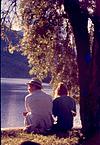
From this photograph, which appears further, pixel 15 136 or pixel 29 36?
pixel 29 36

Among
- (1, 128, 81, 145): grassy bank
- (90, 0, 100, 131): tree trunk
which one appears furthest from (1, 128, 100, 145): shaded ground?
(90, 0, 100, 131): tree trunk

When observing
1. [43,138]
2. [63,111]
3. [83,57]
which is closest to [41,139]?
[43,138]

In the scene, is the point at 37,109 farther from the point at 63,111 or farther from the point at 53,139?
the point at 53,139

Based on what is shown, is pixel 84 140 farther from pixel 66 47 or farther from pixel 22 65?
pixel 22 65

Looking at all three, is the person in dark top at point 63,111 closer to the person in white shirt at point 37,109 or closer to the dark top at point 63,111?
the dark top at point 63,111

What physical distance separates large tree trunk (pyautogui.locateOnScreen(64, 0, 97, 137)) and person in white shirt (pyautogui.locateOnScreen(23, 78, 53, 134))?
0.76m

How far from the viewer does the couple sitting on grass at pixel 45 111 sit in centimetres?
1048

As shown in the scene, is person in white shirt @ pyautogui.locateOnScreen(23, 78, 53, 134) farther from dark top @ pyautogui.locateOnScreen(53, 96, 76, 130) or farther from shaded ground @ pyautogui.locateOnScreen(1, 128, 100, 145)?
shaded ground @ pyautogui.locateOnScreen(1, 128, 100, 145)

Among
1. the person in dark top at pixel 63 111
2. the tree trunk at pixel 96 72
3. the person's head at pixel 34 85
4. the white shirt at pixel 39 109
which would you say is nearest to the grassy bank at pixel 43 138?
the person in dark top at pixel 63 111

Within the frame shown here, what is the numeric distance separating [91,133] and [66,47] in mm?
3574

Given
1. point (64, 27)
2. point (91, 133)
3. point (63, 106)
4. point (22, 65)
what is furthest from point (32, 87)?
point (22, 65)

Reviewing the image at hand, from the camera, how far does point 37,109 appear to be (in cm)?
1051

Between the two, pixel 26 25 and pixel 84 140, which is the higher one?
pixel 26 25

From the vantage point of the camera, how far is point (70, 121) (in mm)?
10828
